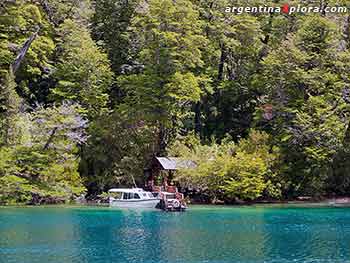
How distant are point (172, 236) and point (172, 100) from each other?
24.8 metres

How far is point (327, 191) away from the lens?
48.7 metres

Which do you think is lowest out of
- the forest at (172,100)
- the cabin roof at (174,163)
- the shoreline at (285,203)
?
the shoreline at (285,203)

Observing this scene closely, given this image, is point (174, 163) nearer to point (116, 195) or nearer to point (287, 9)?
point (116, 195)

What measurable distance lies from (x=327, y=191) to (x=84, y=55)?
921 inches

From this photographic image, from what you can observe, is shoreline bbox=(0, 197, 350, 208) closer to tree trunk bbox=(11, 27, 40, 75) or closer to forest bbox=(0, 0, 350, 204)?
forest bbox=(0, 0, 350, 204)

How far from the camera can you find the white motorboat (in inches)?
1656

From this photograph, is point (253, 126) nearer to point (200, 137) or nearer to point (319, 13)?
point (200, 137)

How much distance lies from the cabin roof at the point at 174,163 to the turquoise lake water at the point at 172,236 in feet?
25.9

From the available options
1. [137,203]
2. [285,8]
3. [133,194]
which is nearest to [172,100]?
[133,194]

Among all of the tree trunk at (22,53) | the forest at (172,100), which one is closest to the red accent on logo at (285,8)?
the forest at (172,100)

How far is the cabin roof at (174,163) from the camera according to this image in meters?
46.0

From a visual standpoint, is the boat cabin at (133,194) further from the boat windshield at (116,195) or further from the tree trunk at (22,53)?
the tree trunk at (22,53)

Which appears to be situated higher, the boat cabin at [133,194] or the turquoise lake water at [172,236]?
the boat cabin at [133,194]

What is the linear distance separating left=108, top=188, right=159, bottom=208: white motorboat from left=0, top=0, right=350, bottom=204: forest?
371 centimetres
